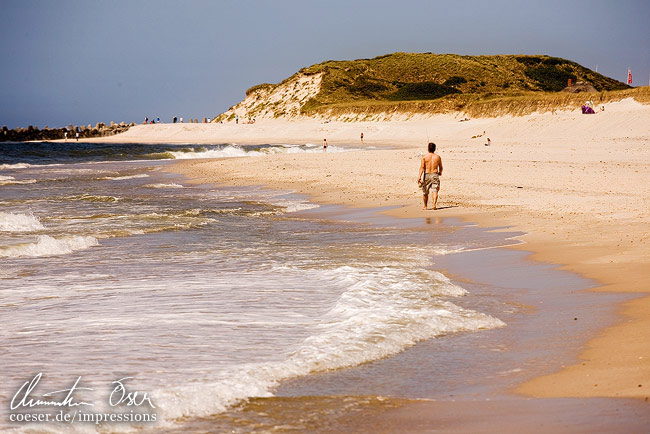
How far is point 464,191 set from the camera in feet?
64.3

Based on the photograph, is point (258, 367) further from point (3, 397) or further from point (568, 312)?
point (568, 312)

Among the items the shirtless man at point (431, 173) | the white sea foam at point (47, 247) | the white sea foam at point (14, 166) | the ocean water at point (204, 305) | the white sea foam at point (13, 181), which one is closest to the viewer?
the ocean water at point (204, 305)

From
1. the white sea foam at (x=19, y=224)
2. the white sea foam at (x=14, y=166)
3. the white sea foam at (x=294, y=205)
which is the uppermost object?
the white sea foam at (x=294, y=205)

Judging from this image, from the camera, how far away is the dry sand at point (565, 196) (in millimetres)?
5305

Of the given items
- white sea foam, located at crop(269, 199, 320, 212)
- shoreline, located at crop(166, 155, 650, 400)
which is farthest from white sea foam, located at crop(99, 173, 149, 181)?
shoreline, located at crop(166, 155, 650, 400)

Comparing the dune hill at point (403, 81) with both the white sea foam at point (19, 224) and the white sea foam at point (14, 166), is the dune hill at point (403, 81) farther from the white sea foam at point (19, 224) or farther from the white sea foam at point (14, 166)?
the white sea foam at point (19, 224)

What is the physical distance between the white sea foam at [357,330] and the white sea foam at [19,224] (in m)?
7.98

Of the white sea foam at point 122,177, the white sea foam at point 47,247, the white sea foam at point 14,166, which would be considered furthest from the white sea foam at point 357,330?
the white sea foam at point 14,166

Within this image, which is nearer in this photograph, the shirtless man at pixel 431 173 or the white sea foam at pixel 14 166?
the shirtless man at pixel 431 173

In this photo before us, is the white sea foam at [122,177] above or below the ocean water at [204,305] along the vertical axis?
below

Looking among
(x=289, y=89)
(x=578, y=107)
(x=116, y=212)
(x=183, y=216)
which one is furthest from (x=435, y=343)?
(x=289, y=89)

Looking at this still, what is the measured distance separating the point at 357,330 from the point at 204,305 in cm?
187

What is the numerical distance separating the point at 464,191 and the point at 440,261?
32.6ft

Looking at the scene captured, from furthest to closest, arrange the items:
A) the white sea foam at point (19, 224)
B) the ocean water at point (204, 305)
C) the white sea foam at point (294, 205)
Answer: the white sea foam at point (294, 205) < the white sea foam at point (19, 224) < the ocean water at point (204, 305)
